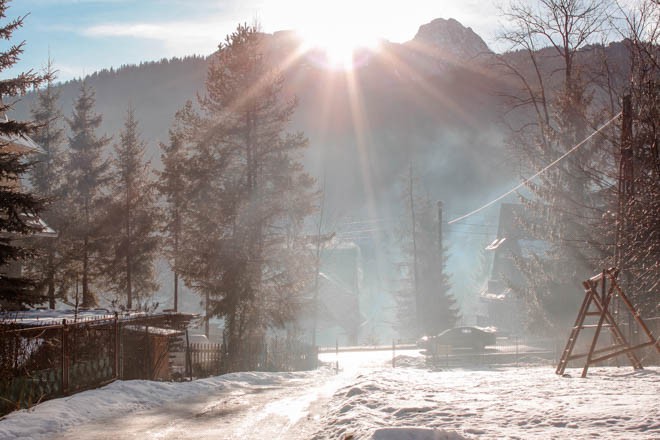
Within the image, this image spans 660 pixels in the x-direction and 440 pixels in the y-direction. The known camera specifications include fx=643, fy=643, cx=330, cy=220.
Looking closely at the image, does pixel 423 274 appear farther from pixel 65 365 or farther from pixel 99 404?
pixel 99 404

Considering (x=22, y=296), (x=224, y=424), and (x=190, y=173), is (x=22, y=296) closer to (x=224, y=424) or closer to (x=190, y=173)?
(x=224, y=424)

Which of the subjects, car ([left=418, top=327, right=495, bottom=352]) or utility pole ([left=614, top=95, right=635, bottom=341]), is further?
car ([left=418, top=327, right=495, bottom=352])

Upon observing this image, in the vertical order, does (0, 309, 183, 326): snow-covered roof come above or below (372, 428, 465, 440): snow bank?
above

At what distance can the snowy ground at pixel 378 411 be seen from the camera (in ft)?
25.9

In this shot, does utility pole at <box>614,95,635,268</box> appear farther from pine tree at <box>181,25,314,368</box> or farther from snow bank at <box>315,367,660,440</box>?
pine tree at <box>181,25,314,368</box>

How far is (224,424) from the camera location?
36.4ft

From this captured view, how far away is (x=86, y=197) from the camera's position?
→ 3703 cm

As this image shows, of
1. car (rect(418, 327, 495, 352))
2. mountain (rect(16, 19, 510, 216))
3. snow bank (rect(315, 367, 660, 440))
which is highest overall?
mountain (rect(16, 19, 510, 216))

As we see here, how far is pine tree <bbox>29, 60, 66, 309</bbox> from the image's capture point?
34.5 m

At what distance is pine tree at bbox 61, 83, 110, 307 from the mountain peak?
69.3 metres

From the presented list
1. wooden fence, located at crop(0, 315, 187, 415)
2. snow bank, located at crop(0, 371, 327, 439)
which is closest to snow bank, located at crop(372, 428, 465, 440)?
snow bank, located at crop(0, 371, 327, 439)

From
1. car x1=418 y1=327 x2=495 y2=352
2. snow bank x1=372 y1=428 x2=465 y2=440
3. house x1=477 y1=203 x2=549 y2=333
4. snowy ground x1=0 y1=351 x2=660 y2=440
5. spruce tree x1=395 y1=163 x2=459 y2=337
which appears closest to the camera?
snow bank x1=372 y1=428 x2=465 y2=440

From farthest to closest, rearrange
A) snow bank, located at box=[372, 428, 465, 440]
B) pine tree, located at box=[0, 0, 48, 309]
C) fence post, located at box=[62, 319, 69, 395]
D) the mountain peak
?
the mountain peak, pine tree, located at box=[0, 0, 48, 309], fence post, located at box=[62, 319, 69, 395], snow bank, located at box=[372, 428, 465, 440]

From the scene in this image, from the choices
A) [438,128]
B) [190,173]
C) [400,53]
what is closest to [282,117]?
[190,173]
